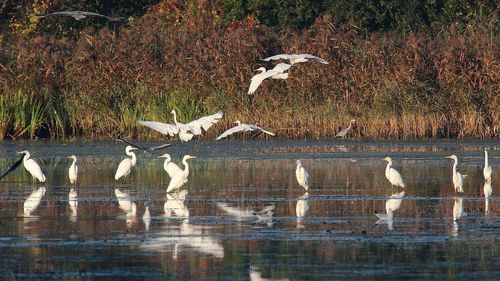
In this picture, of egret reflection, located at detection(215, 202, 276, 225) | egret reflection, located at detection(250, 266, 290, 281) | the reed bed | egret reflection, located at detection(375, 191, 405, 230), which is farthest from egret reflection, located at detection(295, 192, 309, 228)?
the reed bed

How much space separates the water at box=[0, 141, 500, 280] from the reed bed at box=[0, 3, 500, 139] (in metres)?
4.69

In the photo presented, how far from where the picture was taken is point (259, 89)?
27.0 m

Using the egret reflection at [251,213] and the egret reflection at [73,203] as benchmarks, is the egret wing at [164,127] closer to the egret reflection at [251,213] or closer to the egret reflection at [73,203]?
the egret reflection at [73,203]

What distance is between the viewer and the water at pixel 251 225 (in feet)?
33.2

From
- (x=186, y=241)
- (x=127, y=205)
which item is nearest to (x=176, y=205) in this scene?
(x=127, y=205)

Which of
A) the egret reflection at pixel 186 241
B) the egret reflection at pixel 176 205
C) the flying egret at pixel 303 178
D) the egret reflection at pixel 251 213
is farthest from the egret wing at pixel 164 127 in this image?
the egret reflection at pixel 186 241

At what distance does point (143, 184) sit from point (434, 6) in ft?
61.2

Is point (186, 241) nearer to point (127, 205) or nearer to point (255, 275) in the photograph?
point (255, 275)

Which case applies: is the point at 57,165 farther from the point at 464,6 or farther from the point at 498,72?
the point at 464,6

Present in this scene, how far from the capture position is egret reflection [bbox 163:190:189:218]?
46.2ft

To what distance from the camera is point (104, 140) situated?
26875 millimetres

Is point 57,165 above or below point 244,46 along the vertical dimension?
below

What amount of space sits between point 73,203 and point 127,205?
72cm

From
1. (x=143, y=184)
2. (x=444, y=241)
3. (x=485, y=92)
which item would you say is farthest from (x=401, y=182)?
(x=485, y=92)
